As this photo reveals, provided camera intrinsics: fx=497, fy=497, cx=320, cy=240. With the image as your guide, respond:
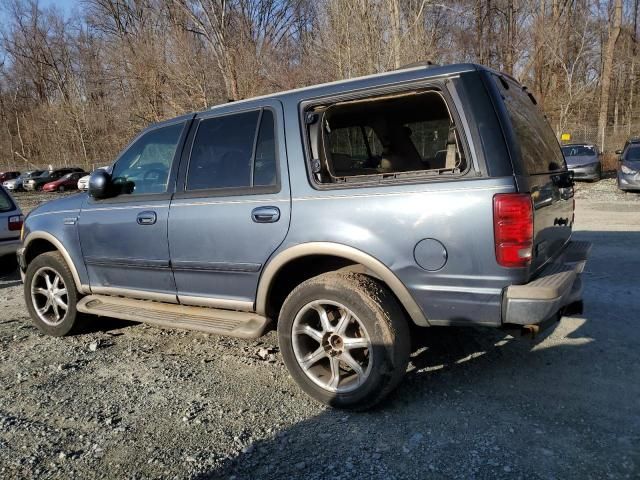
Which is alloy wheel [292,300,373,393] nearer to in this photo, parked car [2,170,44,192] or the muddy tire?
the muddy tire

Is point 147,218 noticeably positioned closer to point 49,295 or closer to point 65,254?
point 65,254

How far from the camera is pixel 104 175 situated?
418cm

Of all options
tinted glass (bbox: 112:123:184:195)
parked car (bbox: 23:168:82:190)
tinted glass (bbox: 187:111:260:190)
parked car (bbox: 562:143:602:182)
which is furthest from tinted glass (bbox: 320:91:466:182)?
parked car (bbox: 23:168:82:190)

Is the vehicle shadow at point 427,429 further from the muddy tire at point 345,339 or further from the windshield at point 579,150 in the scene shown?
the windshield at point 579,150

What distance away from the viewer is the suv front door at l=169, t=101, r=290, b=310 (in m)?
3.34

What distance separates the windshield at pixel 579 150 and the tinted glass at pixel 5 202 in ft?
60.0

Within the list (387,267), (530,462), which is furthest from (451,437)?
(387,267)

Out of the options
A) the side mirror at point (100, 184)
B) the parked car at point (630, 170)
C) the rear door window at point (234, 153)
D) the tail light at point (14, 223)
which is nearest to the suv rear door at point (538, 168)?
the rear door window at point (234, 153)

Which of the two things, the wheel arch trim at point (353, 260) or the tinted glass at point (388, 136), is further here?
the tinted glass at point (388, 136)

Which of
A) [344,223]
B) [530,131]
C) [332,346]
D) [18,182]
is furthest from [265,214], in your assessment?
[18,182]

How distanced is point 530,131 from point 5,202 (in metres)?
7.76

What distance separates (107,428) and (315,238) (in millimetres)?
1740

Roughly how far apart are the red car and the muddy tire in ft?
126

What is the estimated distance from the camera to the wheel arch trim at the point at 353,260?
293 centimetres
